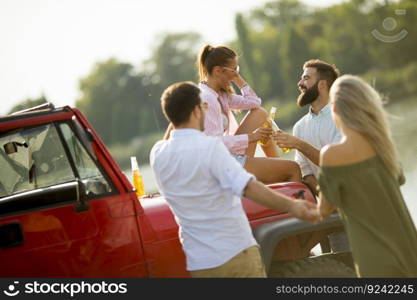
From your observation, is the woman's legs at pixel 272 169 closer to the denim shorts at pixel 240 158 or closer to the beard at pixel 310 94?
the denim shorts at pixel 240 158

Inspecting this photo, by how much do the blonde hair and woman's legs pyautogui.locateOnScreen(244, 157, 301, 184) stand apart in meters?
1.46

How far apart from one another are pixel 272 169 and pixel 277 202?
4.73 feet

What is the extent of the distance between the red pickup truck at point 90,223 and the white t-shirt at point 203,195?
58cm

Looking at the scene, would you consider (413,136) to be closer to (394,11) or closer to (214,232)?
(214,232)

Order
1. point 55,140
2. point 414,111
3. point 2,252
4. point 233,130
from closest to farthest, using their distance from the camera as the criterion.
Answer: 1. point 2,252
2. point 55,140
3. point 233,130
4. point 414,111

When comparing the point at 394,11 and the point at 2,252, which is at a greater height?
the point at 394,11

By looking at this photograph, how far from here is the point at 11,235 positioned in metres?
4.84

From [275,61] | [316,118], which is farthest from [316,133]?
[275,61]

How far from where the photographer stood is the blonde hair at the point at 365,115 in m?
4.29

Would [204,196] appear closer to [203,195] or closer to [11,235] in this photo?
[203,195]

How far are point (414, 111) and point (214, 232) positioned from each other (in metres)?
39.8

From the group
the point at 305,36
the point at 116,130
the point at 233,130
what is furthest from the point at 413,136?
the point at 116,130

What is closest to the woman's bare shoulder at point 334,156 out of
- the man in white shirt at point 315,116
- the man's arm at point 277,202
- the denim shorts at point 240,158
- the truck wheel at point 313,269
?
the man's arm at point 277,202

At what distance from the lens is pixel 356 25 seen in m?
68.4
